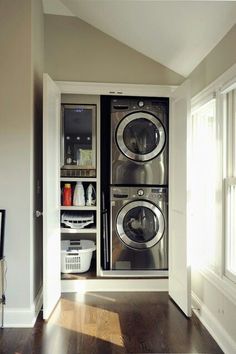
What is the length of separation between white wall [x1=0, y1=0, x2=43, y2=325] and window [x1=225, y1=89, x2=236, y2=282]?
1.55m

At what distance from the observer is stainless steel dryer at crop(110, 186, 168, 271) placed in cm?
334

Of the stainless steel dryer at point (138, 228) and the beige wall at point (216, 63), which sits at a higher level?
the beige wall at point (216, 63)

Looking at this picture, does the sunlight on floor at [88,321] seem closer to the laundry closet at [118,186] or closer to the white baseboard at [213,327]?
the laundry closet at [118,186]

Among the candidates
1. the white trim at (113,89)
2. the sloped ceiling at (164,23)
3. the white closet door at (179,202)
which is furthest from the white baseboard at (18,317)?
the sloped ceiling at (164,23)

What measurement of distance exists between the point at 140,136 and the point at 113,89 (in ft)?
1.89

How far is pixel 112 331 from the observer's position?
2.42 metres

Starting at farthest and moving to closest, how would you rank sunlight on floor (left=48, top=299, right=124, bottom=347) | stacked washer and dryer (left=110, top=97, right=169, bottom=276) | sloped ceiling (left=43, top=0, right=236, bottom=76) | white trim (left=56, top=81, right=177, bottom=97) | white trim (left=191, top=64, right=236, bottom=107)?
stacked washer and dryer (left=110, top=97, right=169, bottom=276) → white trim (left=56, top=81, right=177, bottom=97) → sunlight on floor (left=48, top=299, right=124, bottom=347) → sloped ceiling (left=43, top=0, right=236, bottom=76) → white trim (left=191, top=64, right=236, bottom=107)

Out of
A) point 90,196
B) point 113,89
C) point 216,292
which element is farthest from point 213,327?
point 113,89

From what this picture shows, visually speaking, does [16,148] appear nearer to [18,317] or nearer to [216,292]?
[18,317]

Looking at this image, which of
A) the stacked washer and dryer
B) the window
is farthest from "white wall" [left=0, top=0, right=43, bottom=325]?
the window

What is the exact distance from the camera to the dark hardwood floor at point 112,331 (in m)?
2.18

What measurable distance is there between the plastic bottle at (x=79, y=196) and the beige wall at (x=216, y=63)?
1.52 meters

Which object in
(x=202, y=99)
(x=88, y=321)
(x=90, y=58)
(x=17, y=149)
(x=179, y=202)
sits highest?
(x=90, y=58)

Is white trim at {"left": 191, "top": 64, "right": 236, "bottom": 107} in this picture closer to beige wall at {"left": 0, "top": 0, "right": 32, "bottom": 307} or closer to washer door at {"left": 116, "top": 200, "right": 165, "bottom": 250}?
washer door at {"left": 116, "top": 200, "right": 165, "bottom": 250}
